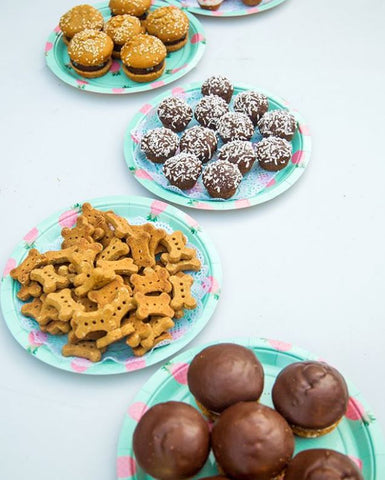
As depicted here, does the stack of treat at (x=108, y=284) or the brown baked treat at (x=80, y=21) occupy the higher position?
the brown baked treat at (x=80, y=21)

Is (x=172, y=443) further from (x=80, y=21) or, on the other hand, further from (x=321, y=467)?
(x=80, y=21)

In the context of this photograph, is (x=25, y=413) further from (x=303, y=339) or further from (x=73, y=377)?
(x=303, y=339)

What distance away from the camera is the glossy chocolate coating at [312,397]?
0.91m

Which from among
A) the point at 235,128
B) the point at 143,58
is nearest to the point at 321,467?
the point at 235,128

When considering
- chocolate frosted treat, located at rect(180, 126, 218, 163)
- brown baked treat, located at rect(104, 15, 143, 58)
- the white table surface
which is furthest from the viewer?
brown baked treat, located at rect(104, 15, 143, 58)

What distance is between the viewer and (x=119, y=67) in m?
1.99

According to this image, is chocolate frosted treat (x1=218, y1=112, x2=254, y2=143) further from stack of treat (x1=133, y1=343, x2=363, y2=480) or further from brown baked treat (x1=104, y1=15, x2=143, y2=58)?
stack of treat (x1=133, y1=343, x2=363, y2=480)

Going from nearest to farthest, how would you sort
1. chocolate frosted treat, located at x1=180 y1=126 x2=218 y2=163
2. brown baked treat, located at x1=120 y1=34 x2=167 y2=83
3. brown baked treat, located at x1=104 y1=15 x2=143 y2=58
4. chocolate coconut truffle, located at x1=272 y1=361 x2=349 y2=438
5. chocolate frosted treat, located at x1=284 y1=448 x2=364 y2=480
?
chocolate frosted treat, located at x1=284 y1=448 x2=364 y2=480, chocolate coconut truffle, located at x1=272 y1=361 x2=349 y2=438, chocolate frosted treat, located at x1=180 y1=126 x2=218 y2=163, brown baked treat, located at x1=120 y1=34 x2=167 y2=83, brown baked treat, located at x1=104 y1=15 x2=143 y2=58

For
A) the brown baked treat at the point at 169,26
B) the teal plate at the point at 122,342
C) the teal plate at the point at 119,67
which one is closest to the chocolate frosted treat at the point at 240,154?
the teal plate at the point at 122,342

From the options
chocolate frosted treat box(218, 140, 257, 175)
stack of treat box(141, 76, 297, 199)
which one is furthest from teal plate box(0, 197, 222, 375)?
chocolate frosted treat box(218, 140, 257, 175)

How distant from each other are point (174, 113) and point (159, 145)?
0.55ft

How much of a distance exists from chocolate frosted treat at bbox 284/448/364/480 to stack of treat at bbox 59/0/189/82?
1.46m

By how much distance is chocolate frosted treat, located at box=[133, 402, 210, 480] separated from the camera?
842 mm

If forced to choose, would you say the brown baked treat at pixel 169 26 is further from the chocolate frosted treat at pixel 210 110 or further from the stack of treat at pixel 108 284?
the stack of treat at pixel 108 284
